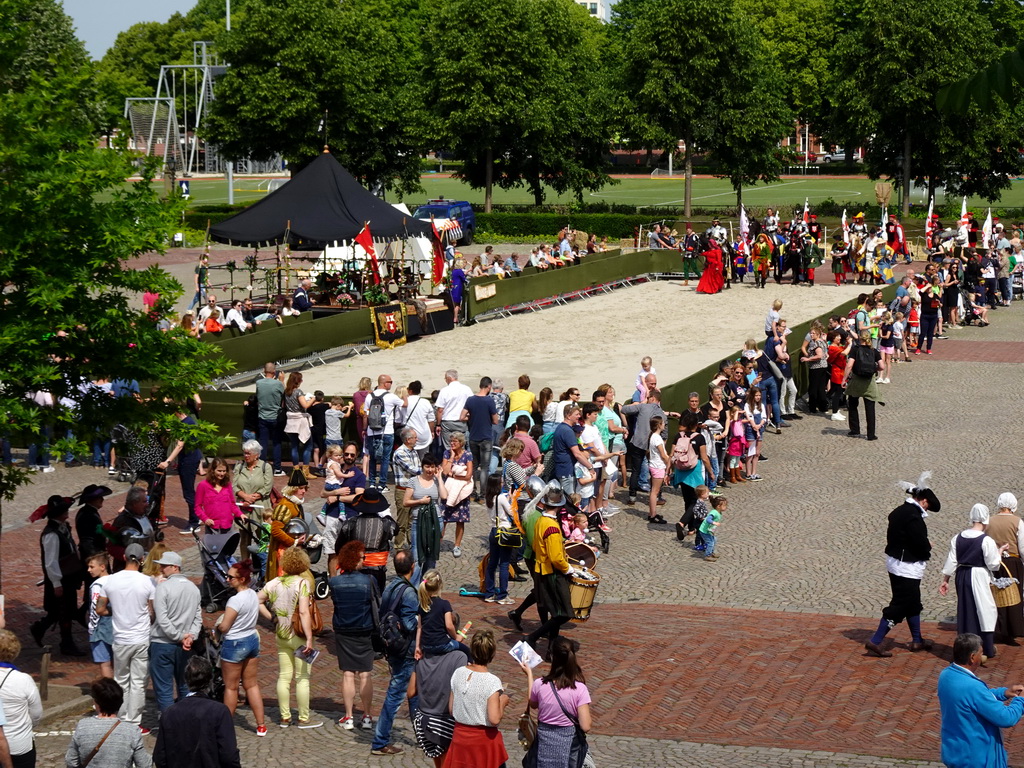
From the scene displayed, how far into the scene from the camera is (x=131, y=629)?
34.6 ft

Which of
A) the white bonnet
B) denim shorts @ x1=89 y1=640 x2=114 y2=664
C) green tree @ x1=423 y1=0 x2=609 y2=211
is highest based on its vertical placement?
green tree @ x1=423 y1=0 x2=609 y2=211

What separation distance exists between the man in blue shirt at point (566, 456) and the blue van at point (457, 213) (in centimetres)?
3534

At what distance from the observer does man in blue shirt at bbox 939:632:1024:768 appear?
26.9 ft

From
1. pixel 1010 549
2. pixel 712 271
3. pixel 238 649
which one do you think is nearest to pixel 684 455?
pixel 1010 549

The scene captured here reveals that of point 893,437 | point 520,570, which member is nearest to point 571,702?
point 520,570

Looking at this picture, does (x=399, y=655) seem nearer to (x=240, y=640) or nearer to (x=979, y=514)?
(x=240, y=640)

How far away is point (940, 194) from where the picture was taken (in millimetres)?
79062

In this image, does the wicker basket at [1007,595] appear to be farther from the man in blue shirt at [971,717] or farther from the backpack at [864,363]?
the backpack at [864,363]

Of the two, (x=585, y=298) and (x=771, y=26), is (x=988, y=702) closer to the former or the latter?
(x=585, y=298)

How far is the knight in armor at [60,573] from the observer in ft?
40.8

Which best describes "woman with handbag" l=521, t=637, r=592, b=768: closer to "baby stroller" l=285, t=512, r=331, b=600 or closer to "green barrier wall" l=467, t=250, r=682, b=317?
"baby stroller" l=285, t=512, r=331, b=600

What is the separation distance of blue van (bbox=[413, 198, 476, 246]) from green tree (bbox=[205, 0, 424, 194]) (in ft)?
19.9

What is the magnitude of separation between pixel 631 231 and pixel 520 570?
4352cm

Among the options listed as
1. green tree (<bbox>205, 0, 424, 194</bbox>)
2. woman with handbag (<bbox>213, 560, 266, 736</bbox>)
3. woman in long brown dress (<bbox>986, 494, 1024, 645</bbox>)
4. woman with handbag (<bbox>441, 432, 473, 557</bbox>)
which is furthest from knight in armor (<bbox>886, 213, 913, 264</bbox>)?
woman with handbag (<bbox>213, 560, 266, 736</bbox>)
